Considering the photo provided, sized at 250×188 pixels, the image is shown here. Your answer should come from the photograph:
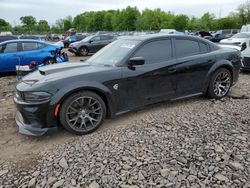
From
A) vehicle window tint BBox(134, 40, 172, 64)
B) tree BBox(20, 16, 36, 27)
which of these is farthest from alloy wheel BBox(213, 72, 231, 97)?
tree BBox(20, 16, 36, 27)

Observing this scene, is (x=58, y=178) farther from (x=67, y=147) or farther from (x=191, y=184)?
(x=191, y=184)

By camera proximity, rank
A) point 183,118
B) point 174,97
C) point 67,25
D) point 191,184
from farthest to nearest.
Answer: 1. point 67,25
2. point 174,97
3. point 183,118
4. point 191,184

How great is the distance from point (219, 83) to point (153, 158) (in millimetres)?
3188

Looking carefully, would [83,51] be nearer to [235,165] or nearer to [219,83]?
[219,83]

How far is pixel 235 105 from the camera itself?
17.9 ft

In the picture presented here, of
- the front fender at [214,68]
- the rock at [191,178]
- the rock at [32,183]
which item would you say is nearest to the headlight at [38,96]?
the rock at [32,183]

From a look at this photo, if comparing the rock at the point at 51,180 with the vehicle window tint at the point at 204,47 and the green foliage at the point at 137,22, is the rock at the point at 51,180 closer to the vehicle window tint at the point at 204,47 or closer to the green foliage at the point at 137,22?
the vehicle window tint at the point at 204,47

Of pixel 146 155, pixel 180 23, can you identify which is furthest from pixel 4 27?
pixel 146 155

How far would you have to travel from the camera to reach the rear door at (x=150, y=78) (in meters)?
4.56

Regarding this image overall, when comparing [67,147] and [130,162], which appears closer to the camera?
[130,162]

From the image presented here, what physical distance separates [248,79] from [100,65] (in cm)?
550

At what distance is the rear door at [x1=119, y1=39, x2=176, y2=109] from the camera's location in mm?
4562

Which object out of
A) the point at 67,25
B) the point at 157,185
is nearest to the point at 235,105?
the point at 157,185

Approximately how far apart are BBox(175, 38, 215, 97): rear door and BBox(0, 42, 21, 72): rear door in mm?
7122
